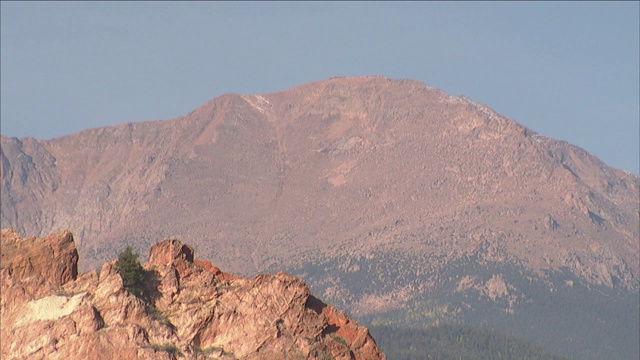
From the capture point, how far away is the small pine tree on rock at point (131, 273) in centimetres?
10056

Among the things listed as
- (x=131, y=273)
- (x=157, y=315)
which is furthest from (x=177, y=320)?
(x=131, y=273)

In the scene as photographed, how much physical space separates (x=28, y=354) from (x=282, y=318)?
1373 cm

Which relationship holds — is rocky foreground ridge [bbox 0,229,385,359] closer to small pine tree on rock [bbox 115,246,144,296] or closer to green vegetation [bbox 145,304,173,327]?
green vegetation [bbox 145,304,173,327]

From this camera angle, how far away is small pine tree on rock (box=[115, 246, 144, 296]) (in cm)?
10056

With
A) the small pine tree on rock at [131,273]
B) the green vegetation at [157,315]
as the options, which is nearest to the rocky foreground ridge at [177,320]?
the green vegetation at [157,315]

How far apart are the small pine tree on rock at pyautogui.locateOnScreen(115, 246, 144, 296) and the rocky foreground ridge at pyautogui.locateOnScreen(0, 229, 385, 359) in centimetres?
47

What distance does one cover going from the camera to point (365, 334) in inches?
4003

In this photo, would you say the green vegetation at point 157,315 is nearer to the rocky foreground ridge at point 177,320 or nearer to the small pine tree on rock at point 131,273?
the rocky foreground ridge at point 177,320

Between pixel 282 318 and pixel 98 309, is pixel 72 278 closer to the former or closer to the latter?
pixel 98 309

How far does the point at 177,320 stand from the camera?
99938mm

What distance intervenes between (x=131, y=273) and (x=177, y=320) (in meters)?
3.79

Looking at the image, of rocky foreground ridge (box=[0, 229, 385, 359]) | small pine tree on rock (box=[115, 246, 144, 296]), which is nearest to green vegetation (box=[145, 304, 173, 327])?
rocky foreground ridge (box=[0, 229, 385, 359])

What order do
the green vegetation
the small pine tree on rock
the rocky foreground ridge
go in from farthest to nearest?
1. the small pine tree on rock
2. the green vegetation
3. the rocky foreground ridge

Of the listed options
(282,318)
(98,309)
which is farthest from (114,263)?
(282,318)
